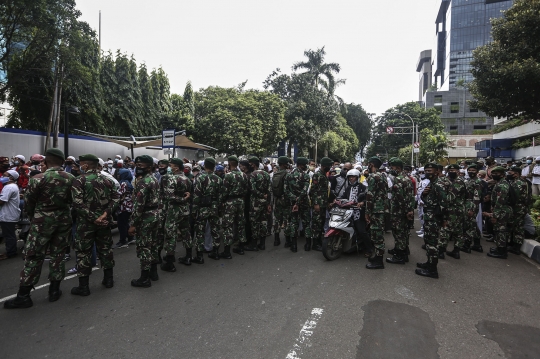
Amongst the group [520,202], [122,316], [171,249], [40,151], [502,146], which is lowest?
[122,316]

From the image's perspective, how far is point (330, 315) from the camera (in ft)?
12.4

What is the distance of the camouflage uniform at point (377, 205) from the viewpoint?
5.52 metres

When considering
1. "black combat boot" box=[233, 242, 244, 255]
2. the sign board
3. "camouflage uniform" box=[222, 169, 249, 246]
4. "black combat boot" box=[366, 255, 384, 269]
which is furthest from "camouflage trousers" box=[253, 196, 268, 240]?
the sign board

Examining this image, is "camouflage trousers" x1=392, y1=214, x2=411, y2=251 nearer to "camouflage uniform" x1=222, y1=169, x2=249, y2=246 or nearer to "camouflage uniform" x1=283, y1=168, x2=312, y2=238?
"camouflage uniform" x1=283, y1=168, x2=312, y2=238

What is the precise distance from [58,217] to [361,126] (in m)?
67.8

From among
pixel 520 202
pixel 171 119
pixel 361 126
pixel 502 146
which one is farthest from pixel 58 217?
pixel 361 126

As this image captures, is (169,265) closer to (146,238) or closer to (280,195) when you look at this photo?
(146,238)

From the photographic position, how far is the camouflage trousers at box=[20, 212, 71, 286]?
12.9 feet

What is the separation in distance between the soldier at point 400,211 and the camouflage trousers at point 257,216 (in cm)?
244

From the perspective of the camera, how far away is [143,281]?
4.61 m

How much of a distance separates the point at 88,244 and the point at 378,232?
439 cm

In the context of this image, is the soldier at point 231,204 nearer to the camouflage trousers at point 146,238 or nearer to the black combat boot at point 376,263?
the camouflage trousers at point 146,238

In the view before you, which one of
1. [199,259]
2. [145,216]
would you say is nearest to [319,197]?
[199,259]

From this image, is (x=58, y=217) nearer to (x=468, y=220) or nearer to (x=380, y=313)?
(x=380, y=313)
